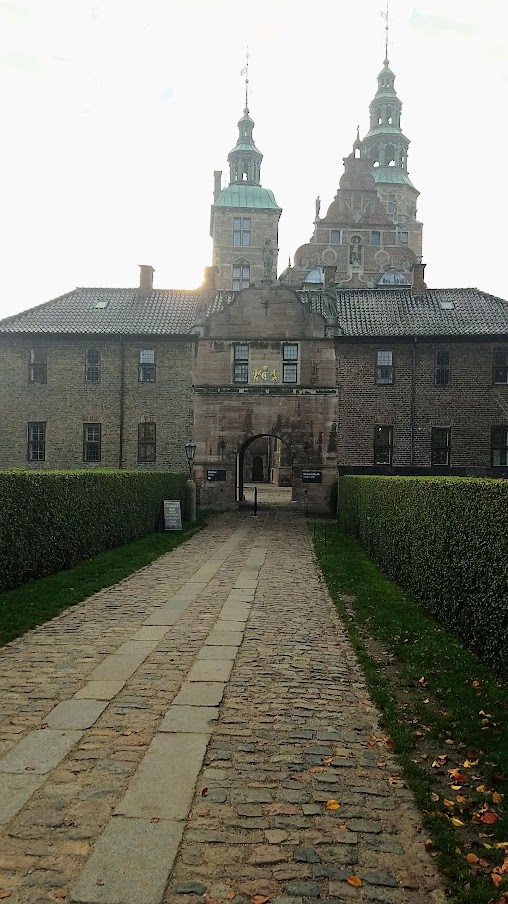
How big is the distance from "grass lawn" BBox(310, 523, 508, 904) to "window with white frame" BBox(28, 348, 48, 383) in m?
24.6

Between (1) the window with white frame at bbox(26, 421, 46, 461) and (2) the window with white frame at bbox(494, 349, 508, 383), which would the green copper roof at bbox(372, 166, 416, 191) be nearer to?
(2) the window with white frame at bbox(494, 349, 508, 383)

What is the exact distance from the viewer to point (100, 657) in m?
7.30

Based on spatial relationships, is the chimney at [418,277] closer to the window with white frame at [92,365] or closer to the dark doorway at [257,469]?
the window with white frame at [92,365]

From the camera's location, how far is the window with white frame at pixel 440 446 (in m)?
29.6

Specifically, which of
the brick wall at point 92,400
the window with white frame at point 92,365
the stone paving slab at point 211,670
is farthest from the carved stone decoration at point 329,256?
the stone paving slab at point 211,670

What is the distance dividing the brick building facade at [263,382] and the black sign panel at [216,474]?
0.20ft

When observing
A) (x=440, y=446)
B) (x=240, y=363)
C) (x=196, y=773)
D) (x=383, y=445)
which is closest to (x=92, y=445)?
(x=240, y=363)

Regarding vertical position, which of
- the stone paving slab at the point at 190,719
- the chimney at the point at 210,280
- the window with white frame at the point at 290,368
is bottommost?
the stone paving slab at the point at 190,719

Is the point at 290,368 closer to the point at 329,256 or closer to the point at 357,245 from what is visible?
the point at 329,256

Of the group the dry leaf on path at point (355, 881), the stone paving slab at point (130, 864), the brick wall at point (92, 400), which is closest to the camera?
the stone paving slab at point (130, 864)

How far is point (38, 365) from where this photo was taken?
3112cm

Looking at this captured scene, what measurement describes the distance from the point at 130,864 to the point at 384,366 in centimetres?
2813

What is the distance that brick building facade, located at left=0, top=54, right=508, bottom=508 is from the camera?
95.8 feet

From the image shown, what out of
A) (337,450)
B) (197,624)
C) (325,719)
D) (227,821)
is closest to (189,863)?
(227,821)
